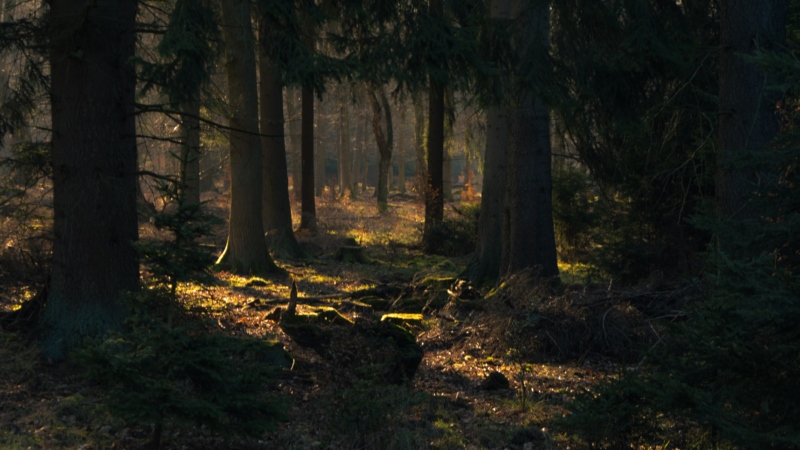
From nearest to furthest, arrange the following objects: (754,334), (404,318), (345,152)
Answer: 1. (754,334)
2. (404,318)
3. (345,152)

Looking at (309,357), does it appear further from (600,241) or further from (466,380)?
(600,241)

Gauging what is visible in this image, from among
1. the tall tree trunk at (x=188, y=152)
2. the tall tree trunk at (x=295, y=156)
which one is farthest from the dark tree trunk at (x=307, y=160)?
the tall tree trunk at (x=295, y=156)

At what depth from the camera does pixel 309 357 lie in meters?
8.84

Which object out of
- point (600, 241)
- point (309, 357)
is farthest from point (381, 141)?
point (309, 357)

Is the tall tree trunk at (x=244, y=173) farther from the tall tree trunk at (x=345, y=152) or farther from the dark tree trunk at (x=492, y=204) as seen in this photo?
the tall tree trunk at (x=345, y=152)

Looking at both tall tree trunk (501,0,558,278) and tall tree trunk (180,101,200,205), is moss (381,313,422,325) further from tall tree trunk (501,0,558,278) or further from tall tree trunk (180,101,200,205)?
tall tree trunk (180,101,200,205)

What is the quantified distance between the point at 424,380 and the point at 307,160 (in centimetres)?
1466

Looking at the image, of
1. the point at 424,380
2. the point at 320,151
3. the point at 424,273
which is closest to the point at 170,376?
the point at 424,380

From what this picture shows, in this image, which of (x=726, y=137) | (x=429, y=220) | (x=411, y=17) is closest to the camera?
(x=726, y=137)

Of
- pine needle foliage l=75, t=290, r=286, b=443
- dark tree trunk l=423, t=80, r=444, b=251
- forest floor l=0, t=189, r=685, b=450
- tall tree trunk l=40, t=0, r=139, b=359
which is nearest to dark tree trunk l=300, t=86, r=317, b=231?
dark tree trunk l=423, t=80, r=444, b=251

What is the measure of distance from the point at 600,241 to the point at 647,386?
10221mm

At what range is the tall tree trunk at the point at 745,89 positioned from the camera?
8250mm

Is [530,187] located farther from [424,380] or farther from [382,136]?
[382,136]

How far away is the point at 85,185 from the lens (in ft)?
24.9
